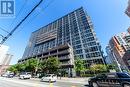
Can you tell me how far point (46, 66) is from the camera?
60406 mm

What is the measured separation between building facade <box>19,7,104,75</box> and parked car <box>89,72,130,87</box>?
69.4 metres

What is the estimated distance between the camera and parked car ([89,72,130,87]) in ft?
48.4

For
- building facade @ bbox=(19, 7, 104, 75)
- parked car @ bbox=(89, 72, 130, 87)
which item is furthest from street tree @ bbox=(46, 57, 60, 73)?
parked car @ bbox=(89, 72, 130, 87)

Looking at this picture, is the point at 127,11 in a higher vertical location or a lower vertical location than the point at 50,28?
lower

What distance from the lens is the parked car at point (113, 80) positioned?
14.7 meters

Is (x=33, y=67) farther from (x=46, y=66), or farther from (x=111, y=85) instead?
(x=111, y=85)

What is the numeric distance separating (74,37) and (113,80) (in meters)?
92.4

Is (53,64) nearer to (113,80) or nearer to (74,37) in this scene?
(113,80)

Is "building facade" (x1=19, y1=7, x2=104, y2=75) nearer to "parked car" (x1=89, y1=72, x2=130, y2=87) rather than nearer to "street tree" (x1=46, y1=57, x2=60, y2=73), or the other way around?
"street tree" (x1=46, y1=57, x2=60, y2=73)

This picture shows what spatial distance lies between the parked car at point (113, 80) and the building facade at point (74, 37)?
228 ft

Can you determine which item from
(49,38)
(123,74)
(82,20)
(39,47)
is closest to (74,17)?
(82,20)

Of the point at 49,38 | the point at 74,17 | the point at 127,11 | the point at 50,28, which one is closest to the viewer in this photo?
the point at 127,11

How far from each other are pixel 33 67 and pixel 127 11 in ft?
171

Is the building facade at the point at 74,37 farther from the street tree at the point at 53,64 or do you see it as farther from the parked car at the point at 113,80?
the parked car at the point at 113,80
